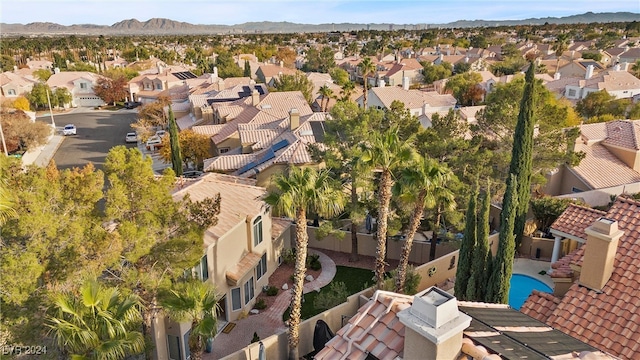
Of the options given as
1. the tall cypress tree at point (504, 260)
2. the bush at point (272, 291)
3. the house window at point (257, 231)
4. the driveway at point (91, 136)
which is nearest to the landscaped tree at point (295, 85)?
the driveway at point (91, 136)

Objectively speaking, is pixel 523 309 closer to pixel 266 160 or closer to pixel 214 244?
pixel 214 244

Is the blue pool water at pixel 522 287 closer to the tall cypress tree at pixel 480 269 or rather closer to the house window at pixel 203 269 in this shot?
the tall cypress tree at pixel 480 269

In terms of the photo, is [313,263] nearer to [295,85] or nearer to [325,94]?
[325,94]

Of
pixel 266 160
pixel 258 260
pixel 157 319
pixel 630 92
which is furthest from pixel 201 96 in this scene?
pixel 630 92

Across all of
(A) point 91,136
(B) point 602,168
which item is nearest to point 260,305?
(B) point 602,168

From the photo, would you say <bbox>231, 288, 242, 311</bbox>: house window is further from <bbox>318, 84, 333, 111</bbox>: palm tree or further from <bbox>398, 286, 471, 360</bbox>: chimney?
<bbox>318, 84, 333, 111</bbox>: palm tree
